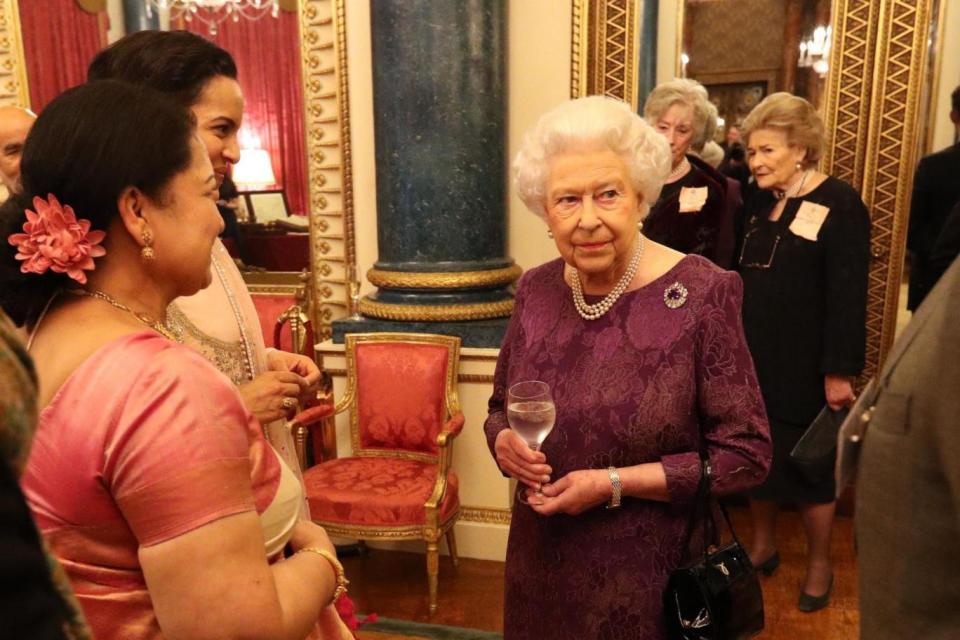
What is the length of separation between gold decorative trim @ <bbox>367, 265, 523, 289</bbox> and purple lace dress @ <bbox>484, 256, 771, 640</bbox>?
5.66 ft

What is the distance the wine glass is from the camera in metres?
1.51

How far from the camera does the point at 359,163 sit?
392 centimetres

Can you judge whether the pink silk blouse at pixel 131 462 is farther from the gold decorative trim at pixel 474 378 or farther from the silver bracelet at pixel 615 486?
the gold decorative trim at pixel 474 378

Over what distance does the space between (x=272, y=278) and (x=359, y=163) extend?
36.2 inches

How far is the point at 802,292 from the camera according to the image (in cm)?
292

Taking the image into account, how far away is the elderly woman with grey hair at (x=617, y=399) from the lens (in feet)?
5.09

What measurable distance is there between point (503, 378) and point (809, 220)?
1.62 metres

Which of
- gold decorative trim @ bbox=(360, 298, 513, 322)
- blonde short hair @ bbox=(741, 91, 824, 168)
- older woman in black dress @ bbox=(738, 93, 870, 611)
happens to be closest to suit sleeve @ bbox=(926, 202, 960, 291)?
older woman in black dress @ bbox=(738, 93, 870, 611)

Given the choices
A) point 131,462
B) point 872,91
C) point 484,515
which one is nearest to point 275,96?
point 484,515

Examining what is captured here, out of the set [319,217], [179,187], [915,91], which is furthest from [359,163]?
[179,187]

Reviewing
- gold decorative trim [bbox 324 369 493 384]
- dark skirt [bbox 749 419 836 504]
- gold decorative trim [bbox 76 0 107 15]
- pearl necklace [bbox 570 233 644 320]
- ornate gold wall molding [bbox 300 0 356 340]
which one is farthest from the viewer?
gold decorative trim [bbox 76 0 107 15]

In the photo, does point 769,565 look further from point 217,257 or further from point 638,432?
point 217,257

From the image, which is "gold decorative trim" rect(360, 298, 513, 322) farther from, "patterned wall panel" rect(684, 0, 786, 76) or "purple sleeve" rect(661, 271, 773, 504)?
"purple sleeve" rect(661, 271, 773, 504)

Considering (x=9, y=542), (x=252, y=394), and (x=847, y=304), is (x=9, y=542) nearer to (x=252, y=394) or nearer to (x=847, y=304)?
(x=252, y=394)
